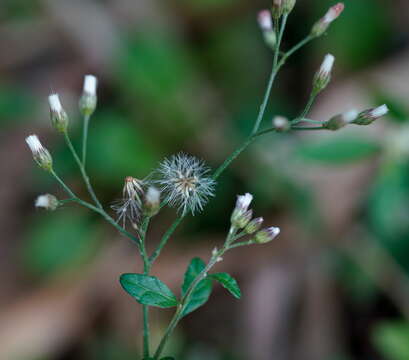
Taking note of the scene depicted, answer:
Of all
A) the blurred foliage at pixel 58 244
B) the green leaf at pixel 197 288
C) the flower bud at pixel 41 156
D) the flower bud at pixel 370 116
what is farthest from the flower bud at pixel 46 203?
the blurred foliage at pixel 58 244

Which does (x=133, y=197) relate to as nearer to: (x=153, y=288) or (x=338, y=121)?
(x=153, y=288)

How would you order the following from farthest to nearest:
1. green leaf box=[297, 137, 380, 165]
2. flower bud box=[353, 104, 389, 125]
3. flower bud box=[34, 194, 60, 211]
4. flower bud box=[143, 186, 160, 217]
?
green leaf box=[297, 137, 380, 165] → flower bud box=[353, 104, 389, 125] → flower bud box=[34, 194, 60, 211] → flower bud box=[143, 186, 160, 217]

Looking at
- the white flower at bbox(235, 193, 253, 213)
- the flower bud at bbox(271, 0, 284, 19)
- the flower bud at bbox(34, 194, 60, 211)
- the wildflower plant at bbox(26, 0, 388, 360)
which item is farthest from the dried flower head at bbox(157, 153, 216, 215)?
the flower bud at bbox(271, 0, 284, 19)

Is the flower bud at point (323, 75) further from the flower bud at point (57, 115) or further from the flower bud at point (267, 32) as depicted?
the flower bud at point (57, 115)

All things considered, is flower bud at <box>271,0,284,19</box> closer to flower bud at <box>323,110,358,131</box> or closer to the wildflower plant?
the wildflower plant

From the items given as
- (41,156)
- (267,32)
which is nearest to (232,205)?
(267,32)
